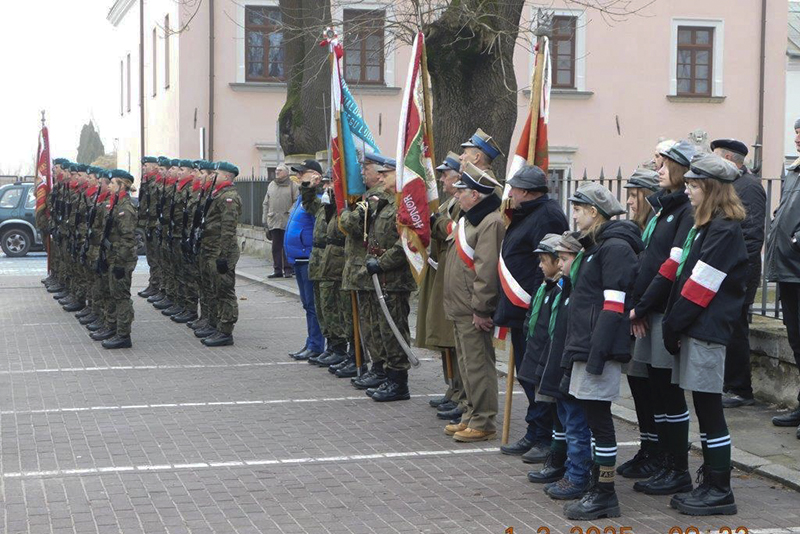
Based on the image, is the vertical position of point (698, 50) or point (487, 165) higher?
point (698, 50)

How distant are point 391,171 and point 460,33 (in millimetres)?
5388

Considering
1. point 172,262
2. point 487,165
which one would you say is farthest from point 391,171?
point 172,262

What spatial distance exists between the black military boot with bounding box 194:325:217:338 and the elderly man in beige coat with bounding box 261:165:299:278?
24.0ft

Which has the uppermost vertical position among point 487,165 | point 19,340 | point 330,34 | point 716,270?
point 330,34

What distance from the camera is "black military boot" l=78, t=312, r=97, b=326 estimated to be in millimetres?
15825

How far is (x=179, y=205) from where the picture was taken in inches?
625

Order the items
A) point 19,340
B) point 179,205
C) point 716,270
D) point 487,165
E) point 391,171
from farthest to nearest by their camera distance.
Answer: point 179,205, point 19,340, point 391,171, point 487,165, point 716,270

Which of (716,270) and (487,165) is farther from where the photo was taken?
(487,165)

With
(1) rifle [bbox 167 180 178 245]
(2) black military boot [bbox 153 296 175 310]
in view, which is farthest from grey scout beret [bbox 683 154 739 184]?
(2) black military boot [bbox 153 296 175 310]

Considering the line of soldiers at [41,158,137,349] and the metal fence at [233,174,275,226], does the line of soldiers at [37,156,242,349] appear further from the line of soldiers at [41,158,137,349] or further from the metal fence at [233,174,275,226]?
the metal fence at [233,174,275,226]


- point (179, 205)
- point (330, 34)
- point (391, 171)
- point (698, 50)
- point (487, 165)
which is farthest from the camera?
point (698, 50)

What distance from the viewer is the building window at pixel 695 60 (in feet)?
117

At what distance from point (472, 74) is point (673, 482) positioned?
30.2 ft

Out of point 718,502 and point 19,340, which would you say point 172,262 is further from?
point 718,502
